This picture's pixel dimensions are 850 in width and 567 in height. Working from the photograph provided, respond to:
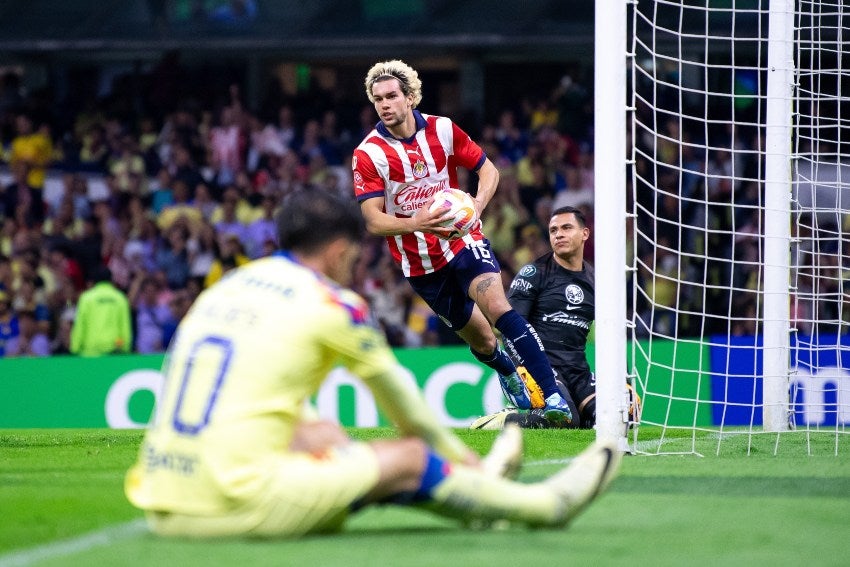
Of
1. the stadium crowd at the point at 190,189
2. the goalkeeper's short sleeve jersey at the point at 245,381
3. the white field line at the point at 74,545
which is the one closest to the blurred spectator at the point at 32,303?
the stadium crowd at the point at 190,189

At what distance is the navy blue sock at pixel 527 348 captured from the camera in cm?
877

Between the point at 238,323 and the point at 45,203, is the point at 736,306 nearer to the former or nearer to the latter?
the point at 45,203

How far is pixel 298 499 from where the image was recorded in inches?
158

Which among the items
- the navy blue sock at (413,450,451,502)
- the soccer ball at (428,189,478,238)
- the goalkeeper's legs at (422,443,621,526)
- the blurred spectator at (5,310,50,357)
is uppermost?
the soccer ball at (428,189,478,238)

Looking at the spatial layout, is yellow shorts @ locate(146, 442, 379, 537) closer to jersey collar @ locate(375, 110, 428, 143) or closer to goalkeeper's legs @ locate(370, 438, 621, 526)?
goalkeeper's legs @ locate(370, 438, 621, 526)

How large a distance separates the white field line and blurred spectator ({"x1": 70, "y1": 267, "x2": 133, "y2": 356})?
451 inches

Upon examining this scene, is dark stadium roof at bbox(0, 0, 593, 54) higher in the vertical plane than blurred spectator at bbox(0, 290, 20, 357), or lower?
higher

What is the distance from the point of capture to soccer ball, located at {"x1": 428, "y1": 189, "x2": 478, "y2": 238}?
8.16 meters

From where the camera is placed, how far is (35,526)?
4.75 metres

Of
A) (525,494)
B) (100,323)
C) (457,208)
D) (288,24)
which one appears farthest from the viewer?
(288,24)

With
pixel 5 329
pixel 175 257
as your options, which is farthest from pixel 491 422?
pixel 5 329

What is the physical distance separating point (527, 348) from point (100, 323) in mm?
8554

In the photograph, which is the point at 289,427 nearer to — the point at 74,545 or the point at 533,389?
the point at 74,545

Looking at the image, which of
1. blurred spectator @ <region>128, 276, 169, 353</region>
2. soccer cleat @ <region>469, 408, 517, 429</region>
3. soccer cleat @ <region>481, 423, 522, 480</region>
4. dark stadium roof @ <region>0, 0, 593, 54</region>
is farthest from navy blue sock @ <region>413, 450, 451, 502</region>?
dark stadium roof @ <region>0, 0, 593, 54</region>
